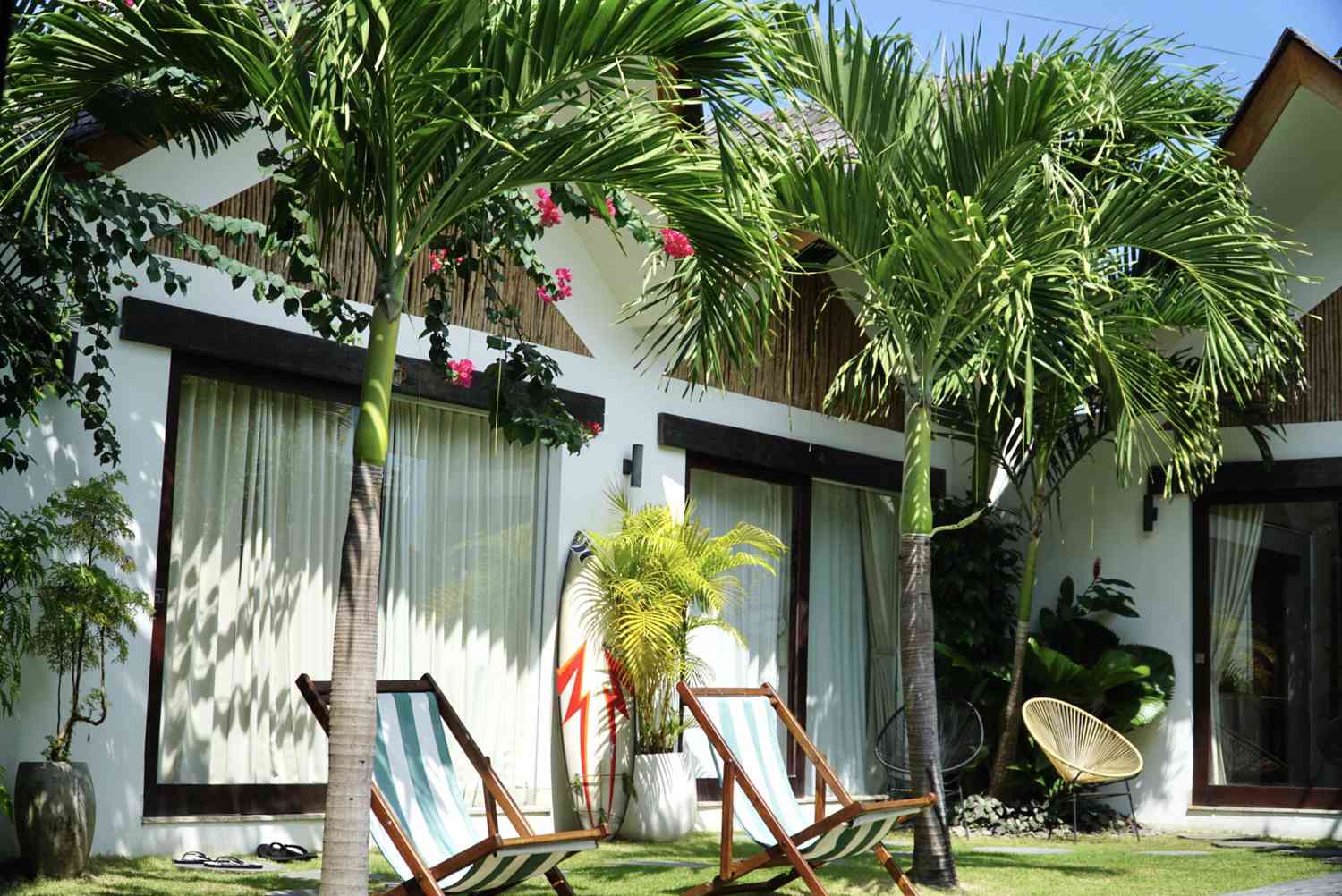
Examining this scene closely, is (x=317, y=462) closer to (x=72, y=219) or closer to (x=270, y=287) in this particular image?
(x=270, y=287)

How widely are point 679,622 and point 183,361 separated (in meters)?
2.85

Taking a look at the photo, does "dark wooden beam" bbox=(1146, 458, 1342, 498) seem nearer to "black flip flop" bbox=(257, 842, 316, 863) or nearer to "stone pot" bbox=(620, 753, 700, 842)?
"stone pot" bbox=(620, 753, 700, 842)

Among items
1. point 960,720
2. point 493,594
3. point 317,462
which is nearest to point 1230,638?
point 960,720

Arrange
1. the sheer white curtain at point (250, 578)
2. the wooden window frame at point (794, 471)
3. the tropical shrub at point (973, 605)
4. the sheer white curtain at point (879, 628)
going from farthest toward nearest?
the sheer white curtain at point (879, 628)
the tropical shrub at point (973, 605)
the wooden window frame at point (794, 471)
the sheer white curtain at point (250, 578)

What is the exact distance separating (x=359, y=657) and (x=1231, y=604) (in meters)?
7.18

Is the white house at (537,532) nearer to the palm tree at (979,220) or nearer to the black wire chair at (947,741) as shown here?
the black wire chair at (947,741)

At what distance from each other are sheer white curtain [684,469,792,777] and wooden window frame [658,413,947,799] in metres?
0.05

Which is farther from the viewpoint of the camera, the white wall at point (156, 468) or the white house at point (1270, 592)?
the white house at point (1270, 592)

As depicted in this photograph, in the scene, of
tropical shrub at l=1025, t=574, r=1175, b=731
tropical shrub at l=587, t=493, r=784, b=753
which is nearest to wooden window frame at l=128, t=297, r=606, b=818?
tropical shrub at l=587, t=493, r=784, b=753

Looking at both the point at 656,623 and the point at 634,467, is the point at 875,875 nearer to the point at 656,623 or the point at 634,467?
the point at 656,623

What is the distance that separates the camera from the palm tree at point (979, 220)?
5.40 m

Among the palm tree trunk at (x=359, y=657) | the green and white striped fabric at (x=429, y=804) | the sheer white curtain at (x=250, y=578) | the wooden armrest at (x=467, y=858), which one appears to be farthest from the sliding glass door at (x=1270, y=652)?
the palm tree trunk at (x=359, y=657)

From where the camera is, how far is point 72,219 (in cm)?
438

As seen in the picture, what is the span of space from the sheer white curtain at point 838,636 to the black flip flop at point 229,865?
14.3 feet
